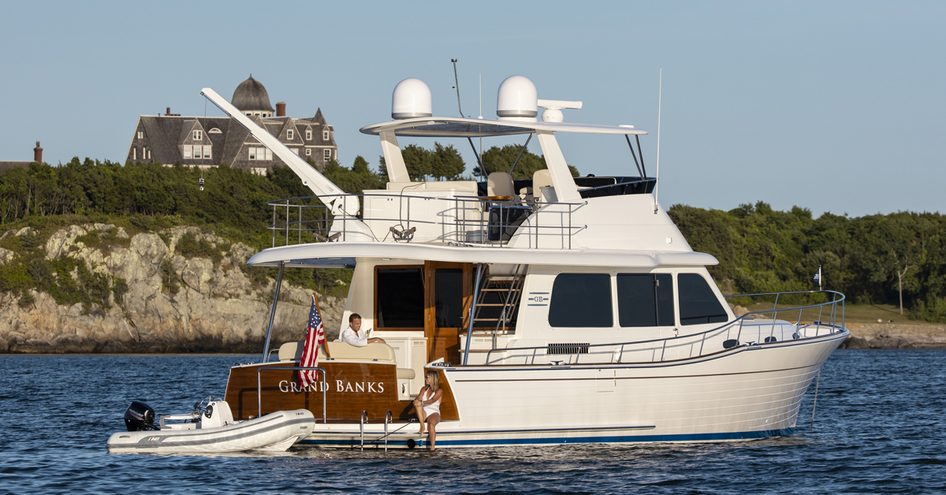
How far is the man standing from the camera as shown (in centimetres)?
1850

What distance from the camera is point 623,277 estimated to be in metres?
19.8

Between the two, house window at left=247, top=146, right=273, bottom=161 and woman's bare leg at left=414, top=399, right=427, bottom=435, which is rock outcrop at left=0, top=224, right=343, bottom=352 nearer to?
house window at left=247, top=146, right=273, bottom=161

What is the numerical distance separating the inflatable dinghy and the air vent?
3481 mm

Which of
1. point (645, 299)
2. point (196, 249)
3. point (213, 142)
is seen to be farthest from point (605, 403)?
point (213, 142)

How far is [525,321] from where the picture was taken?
1934 centimetres

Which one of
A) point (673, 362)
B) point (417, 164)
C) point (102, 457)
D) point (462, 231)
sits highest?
point (417, 164)

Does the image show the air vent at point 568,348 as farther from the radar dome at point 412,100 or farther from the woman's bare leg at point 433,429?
the radar dome at point 412,100

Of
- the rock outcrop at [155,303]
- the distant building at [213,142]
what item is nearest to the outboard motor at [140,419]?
the rock outcrop at [155,303]

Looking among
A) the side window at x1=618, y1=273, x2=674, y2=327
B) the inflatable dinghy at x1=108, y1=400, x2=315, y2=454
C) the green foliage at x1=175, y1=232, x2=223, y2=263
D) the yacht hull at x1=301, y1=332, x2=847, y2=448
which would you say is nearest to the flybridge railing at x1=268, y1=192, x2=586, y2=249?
the side window at x1=618, y1=273, x2=674, y2=327

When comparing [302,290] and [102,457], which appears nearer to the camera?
[102,457]

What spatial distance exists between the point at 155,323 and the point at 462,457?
49.5m

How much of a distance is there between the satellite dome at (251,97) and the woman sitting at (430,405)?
10490 cm

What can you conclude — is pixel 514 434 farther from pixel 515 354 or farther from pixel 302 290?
pixel 302 290

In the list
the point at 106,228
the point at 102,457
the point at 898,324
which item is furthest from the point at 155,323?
the point at 102,457
